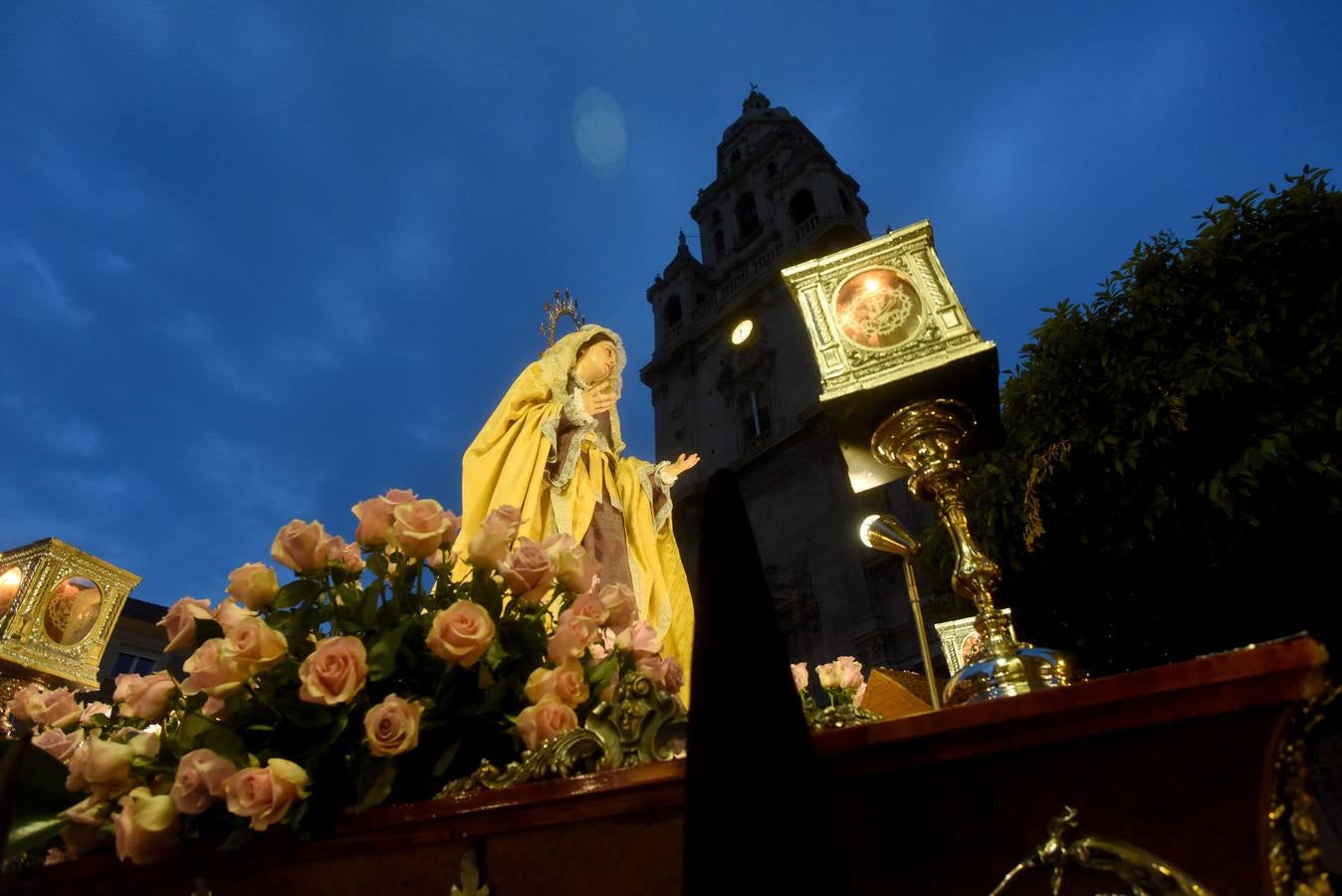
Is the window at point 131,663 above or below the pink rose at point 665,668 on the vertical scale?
above

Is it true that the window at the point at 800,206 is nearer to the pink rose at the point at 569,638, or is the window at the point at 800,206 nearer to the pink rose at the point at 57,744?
the pink rose at the point at 569,638

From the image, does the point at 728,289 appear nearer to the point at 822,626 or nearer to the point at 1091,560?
the point at 822,626

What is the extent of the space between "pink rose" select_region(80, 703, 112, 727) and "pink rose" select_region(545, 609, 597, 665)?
2024 millimetres

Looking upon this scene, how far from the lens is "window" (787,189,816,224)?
2548 centimetres

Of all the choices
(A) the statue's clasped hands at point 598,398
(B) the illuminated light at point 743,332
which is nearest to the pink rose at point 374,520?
(A) the statue's clasped hands at point 598,398

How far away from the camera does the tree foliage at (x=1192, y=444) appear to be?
16.8 ft

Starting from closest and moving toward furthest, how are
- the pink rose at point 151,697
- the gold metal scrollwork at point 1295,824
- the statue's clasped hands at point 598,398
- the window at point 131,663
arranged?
1. the gold metal scrollwork at point 1295,824
2. the pink rose at point 151,697
3. the statue's clasped hands at point 598,398
4. the window at point 131,663

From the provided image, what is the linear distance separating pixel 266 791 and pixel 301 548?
714 millimetres

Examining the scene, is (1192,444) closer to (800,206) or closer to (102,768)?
(102,768)

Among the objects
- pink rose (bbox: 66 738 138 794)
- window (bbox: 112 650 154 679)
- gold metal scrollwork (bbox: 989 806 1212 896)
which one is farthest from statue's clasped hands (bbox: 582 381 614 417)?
window (bbox: 112 650 154 679)

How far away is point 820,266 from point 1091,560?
19.4 feet

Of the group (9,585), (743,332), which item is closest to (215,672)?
(9,585)

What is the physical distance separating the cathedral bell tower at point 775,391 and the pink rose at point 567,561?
15719mm

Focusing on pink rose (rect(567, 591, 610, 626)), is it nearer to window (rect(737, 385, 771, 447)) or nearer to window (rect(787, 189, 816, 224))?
window (rect(737, 385, 771, 447))
